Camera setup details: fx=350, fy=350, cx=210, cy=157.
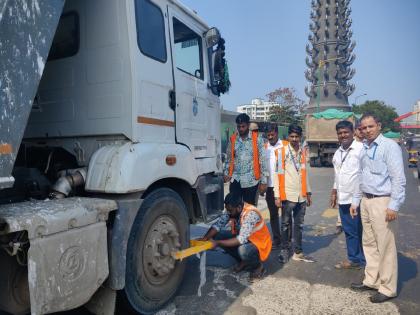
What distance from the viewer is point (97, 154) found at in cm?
275

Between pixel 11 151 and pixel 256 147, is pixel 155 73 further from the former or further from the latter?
pixel 256 147

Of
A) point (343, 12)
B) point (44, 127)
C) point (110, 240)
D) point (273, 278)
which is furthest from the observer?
point (343, 12)

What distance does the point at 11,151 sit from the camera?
1.98 m

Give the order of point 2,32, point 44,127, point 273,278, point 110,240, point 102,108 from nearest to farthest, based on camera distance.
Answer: point 2,32, point 110,240, point 102,108, point 44,127, point 273,278

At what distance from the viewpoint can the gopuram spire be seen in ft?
173

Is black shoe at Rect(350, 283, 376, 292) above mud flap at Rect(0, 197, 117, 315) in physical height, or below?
below

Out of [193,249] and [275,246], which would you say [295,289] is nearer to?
[193,249]

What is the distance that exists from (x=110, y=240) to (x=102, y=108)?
111cm

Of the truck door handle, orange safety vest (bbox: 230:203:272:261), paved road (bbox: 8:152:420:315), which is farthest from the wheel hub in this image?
the truck door handle

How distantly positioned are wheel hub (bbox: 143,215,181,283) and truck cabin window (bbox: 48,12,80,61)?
5.54 ft

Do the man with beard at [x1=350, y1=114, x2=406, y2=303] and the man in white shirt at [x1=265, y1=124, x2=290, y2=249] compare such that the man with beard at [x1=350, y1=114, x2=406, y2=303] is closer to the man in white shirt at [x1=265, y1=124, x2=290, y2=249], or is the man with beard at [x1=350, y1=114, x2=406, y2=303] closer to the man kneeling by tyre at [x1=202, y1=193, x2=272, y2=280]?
the man kneeling by tyre at [x1=202, y1=193, x2=272, y2=280]

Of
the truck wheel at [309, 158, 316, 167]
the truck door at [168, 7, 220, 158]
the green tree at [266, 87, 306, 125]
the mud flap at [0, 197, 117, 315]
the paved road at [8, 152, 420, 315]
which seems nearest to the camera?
A: the mud flap at [0, 197, 117, 315]

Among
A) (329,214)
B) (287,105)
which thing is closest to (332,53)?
(287,105)

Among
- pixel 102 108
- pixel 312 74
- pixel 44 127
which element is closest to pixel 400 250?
pixel 102 108
